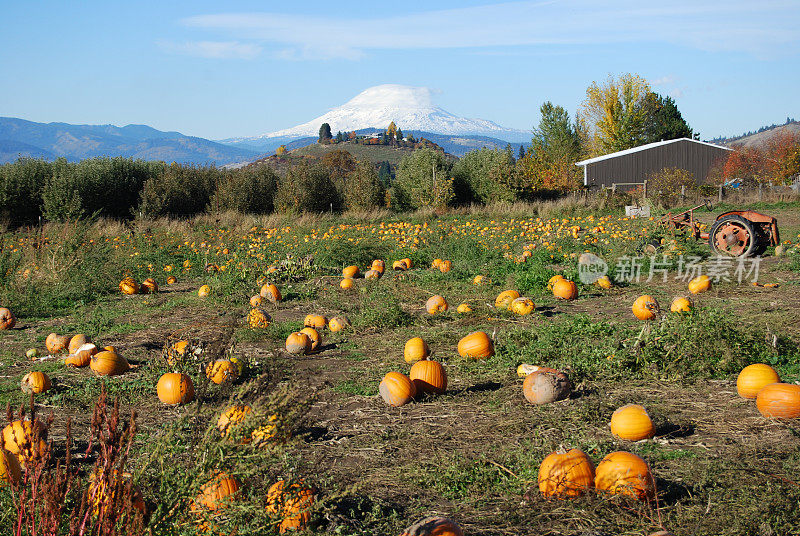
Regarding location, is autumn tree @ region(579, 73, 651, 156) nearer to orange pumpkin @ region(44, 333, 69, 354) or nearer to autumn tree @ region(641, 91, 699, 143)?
autumn tree @ region(641, 91, 699, 143)

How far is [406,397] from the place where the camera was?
16.2 ft

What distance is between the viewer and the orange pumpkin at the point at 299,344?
6512mm

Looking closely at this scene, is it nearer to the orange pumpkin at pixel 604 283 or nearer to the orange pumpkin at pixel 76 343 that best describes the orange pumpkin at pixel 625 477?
the orange pumpkin at pixel 76 343

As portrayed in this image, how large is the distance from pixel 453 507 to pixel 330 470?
849mm

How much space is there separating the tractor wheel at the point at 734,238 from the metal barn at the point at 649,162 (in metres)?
35.3

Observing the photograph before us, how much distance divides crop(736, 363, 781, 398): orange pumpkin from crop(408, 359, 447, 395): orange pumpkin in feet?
7.56

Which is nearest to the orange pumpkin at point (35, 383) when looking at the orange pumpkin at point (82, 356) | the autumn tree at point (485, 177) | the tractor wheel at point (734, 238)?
the orange pumpkin at point (82, 356)

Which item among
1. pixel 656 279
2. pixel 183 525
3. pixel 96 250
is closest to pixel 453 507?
pixel 183 525

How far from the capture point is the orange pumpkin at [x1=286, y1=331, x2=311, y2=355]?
651cm

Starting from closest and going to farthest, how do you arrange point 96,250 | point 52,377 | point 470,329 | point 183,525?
point 183,525 < point 52,377 < point 470,329 < point 96,250

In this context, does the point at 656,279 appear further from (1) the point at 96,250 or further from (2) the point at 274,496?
(1) the point at 96,250

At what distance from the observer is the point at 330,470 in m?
3.76

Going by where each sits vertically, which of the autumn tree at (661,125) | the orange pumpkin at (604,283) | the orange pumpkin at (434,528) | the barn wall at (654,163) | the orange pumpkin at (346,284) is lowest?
the orange pumpkin at (434,528)

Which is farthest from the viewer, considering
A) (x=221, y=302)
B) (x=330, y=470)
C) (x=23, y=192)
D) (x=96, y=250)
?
(x=23, y=192)
